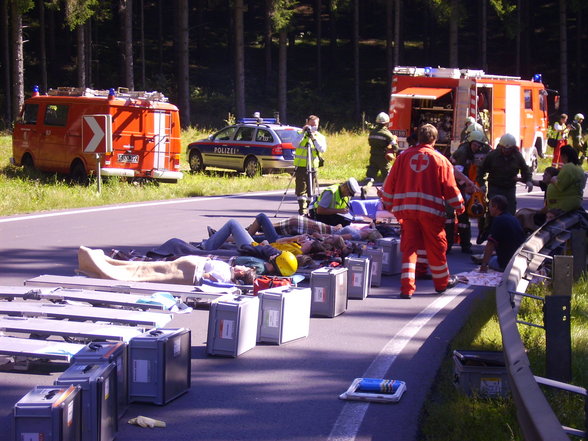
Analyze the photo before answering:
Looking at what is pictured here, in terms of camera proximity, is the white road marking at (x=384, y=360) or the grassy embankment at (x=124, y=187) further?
the grassy embankment at (x=124, y=187)

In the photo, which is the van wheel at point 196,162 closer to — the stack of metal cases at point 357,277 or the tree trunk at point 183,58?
the tree trunk at point 183,58

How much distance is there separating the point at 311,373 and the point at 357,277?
3225mm

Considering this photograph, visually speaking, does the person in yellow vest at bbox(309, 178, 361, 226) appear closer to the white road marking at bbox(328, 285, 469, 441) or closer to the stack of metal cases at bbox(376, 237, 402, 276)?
the stack of metal cases at bbox(376, 237, 402, 276)

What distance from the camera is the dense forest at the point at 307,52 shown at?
48.9 meters

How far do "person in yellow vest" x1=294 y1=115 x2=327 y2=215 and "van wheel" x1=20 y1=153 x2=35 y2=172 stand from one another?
409 inches

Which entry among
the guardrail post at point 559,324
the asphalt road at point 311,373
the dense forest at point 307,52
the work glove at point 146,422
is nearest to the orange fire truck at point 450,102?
the asphalt road at point 311,373

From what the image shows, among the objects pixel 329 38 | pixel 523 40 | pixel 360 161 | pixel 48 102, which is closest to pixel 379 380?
pixel 48 102

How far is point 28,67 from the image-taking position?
5747 centimetres

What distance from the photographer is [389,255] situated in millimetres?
11891

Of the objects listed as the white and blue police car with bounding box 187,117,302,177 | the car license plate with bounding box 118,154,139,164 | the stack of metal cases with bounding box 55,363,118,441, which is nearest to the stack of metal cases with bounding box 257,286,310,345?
the stack of metal cases with bounding box 55,363,118,441

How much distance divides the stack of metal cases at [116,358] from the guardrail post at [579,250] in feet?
21.1

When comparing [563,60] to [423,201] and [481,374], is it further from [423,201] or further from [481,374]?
[481,374]

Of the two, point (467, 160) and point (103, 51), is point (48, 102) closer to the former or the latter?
point (467, 160)

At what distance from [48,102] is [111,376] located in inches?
785
